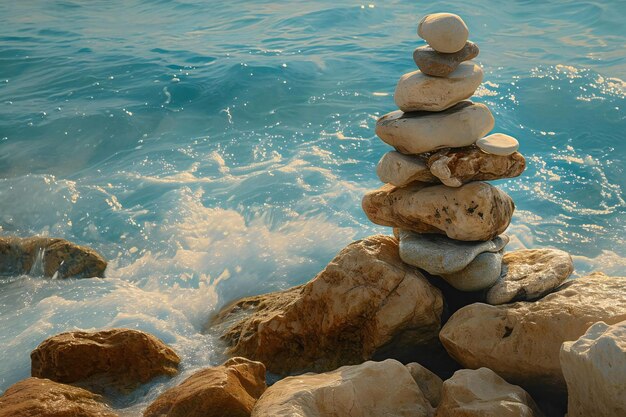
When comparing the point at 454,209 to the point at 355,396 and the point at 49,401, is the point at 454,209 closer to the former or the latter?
the point at 355,396

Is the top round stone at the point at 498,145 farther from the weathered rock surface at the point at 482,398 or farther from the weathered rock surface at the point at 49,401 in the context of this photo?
the weathered rock surface at the point at 49,401

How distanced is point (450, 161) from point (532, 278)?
0.95 metres

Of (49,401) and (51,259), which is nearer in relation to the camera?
(49,401)

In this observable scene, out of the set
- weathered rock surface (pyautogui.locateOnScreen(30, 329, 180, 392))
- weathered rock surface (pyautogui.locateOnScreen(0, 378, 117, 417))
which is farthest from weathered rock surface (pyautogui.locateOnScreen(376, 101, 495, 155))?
weathered rock surface (pyautogui.locateOnScreen(0, 378, 117, 417))

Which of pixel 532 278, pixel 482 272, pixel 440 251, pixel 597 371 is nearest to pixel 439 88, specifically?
pixel 440 251

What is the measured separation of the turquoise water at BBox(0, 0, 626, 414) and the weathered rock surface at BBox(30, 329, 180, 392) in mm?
168

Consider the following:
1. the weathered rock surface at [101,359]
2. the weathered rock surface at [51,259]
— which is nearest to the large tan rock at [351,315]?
the weathered rock surface at [101,359]

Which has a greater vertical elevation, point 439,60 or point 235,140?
point 439,60

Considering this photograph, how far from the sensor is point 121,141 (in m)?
11.8

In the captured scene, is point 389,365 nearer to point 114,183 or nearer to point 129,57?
point 114,183

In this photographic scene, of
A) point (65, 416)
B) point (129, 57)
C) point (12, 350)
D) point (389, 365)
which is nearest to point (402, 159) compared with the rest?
point (389, 365)

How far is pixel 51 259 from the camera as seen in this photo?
786 cm

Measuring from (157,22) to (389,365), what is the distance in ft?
49.0

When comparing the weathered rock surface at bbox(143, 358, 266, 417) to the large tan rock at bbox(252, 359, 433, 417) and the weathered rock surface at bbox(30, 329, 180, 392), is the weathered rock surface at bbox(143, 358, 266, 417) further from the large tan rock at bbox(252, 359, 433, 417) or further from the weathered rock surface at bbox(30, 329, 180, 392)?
the weathered rock surface at bbox(30, 329, 180, 392)
